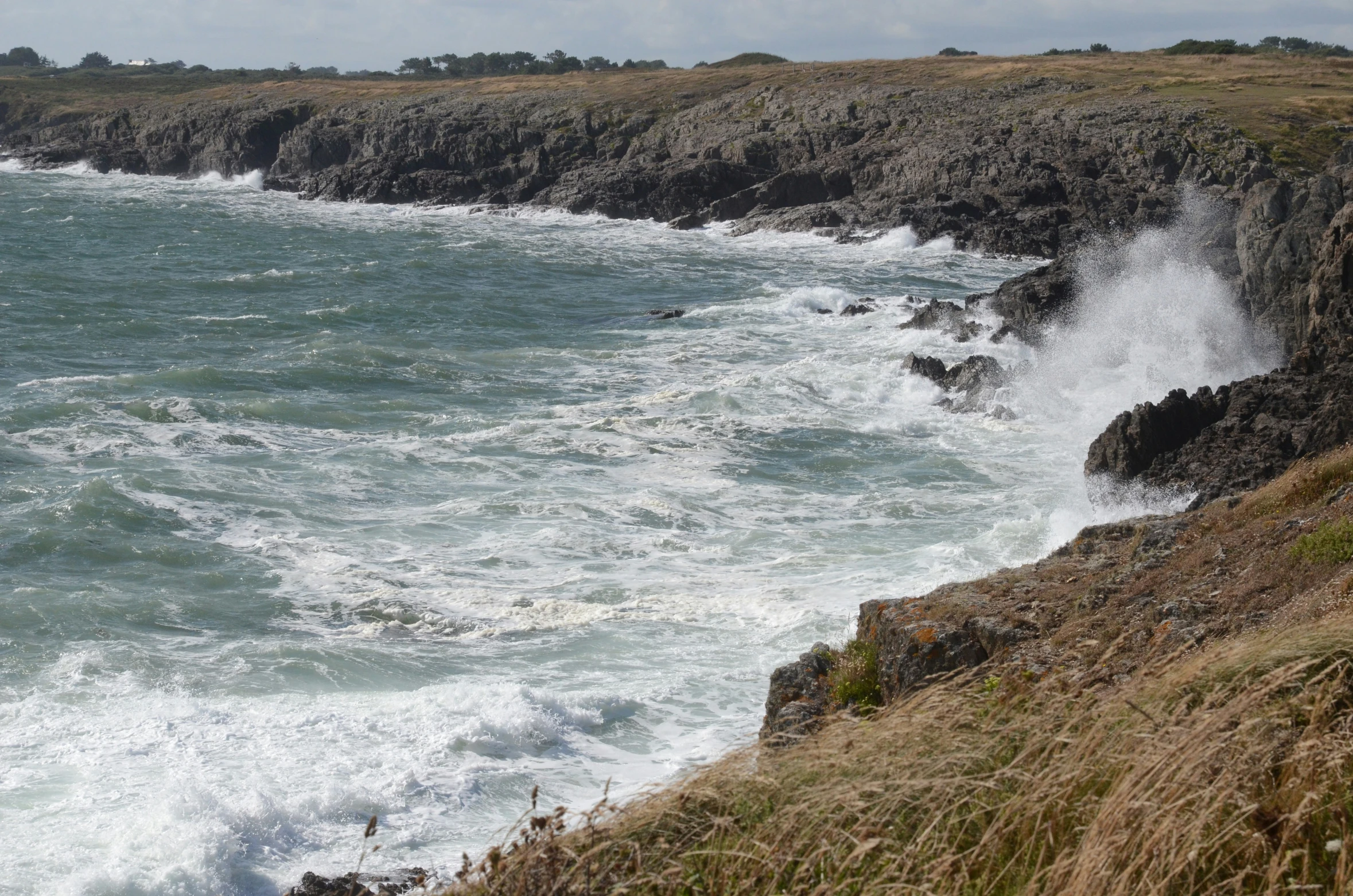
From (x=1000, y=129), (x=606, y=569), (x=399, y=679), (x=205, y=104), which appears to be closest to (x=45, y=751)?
(x=399, y=679)

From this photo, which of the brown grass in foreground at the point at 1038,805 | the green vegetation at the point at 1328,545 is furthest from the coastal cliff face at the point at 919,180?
the brown grass in foreground at the point at 1038,805

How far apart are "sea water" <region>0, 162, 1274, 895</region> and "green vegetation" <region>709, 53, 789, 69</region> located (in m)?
63.2

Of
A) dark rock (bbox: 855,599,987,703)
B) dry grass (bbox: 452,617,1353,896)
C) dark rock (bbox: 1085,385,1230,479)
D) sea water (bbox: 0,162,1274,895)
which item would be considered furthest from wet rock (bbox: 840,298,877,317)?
dry grass (bbox: 452,617,1353,896)

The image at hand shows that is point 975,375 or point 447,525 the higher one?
point 975,375

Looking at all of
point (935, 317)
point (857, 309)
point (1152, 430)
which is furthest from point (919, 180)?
point (1152, 430)

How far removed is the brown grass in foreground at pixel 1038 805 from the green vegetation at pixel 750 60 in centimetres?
9201

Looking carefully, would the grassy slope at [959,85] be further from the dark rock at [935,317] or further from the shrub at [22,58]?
the shrub at [22,58]

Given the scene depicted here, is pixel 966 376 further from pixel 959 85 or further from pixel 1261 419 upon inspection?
pixel 959 85

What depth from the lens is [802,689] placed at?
26.2 ft

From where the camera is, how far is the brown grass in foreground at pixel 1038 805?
376cm

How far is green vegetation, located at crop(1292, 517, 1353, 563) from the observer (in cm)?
708

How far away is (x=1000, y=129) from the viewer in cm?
5594

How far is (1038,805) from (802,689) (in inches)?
156

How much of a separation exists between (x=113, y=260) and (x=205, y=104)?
166 ft
